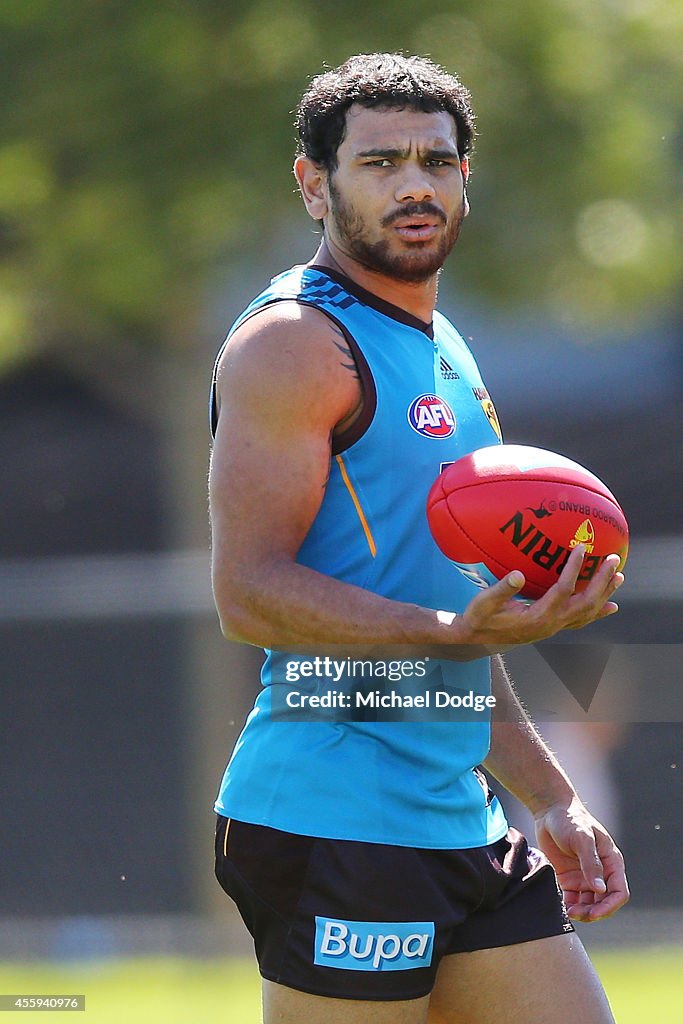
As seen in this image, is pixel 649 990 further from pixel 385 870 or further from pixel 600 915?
pixel 385 870

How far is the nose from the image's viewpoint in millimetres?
2922

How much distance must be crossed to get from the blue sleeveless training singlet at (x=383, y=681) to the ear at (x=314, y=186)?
0.26 meters

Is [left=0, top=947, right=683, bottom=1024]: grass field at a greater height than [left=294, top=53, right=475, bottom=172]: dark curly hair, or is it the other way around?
[left=294, top=53, right=475, bottom=172]: dark curly hair

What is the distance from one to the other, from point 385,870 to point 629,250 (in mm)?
4403

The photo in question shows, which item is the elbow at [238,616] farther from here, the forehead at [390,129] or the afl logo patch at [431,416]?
the forehead at [390,129]

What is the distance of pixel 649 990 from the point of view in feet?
21.9

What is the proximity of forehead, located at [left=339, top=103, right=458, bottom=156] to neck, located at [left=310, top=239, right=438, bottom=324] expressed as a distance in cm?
22

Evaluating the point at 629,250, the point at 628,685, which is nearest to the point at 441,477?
the point at 629,250

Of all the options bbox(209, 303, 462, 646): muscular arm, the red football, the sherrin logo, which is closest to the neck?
bbox(209, 303, 462, 646): muscular arm

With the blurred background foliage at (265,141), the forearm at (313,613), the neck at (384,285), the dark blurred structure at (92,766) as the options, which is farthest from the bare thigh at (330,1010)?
the dark blurred structure at (92,766)

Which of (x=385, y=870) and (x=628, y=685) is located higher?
(x=385, y=870)

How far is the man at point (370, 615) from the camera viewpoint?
8.64 ft

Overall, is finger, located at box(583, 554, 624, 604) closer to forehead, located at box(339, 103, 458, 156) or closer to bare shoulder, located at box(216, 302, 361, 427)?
bare shoulder, located at box(216, 302, 361, 427)

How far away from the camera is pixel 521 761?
322 centimetres
